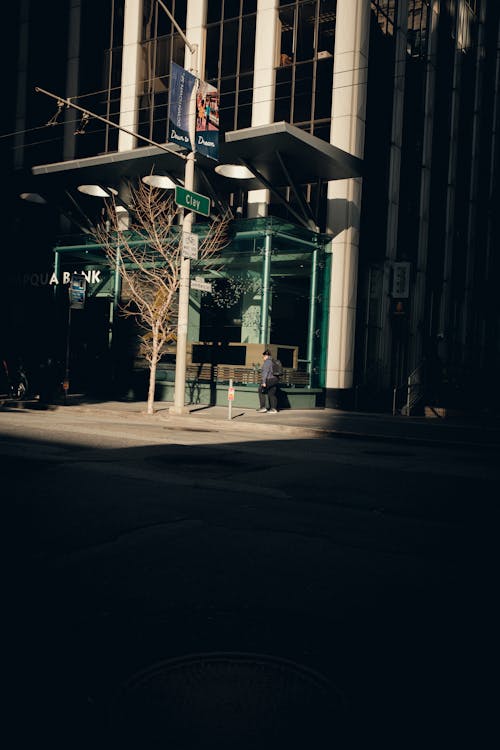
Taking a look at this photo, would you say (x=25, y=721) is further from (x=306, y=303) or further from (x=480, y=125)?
(x=480, y=125)

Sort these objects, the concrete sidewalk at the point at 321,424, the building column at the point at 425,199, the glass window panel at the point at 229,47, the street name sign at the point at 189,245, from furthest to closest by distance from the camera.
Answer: the building column at the point at 425,199 < the glass window panel at the point at 229,47 < the street name sign at the point at 189,245 < the concrete sidewalk at the point at 321,424

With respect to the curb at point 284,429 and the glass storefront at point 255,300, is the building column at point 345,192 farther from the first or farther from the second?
the curb at point 284,429

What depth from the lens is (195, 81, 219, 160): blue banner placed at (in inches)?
703

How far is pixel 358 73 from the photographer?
A: 24.1 m

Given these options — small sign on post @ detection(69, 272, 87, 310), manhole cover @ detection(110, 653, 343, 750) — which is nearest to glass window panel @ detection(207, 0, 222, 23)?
small sign on post @ detection(69, 272, 87, 310)

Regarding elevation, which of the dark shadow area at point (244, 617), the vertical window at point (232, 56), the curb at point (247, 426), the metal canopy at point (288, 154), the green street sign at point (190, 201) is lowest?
the curb at point (247, 426)

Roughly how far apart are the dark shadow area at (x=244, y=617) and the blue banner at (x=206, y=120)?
42.7 ft

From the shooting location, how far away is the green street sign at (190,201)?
660 inches

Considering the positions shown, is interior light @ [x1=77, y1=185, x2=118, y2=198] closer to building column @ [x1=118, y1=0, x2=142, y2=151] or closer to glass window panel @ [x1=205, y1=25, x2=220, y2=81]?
building column @ [x1=118, y1=0, x2=142, y2=151]

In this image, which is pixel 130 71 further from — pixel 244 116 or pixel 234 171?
pixel 234 171

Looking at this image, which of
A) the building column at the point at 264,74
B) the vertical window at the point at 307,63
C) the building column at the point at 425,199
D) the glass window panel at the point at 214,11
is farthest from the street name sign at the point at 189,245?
the building column at the point at 425,199

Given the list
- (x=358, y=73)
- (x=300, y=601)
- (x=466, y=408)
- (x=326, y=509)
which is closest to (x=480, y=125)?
(x=358, y=73)

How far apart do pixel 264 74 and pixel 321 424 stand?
640 inches

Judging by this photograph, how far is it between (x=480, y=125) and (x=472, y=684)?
4271cm
